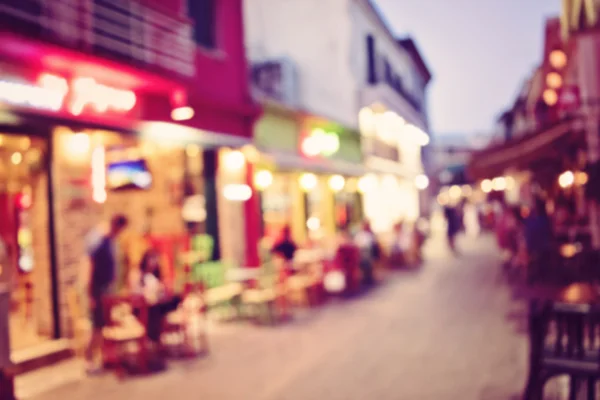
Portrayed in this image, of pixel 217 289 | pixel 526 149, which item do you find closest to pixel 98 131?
pixel 217 289

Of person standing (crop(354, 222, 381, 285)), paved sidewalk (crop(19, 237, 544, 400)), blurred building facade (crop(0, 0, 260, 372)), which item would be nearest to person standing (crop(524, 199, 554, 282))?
paved sidewalk (crop(19, 237, 544, 400))

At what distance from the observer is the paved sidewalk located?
242 inches

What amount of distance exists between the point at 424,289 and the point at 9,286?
9.31 meters

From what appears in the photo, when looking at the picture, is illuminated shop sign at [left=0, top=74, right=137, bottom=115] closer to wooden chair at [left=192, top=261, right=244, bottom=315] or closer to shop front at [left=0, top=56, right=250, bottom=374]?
shop front at [left=0, top=56, right=250, bottom=374]

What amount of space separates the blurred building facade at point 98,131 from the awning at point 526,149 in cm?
494

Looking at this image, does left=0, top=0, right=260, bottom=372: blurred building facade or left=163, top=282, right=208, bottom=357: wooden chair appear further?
left=163, top=282, right=208, bottom=357: wooden chair

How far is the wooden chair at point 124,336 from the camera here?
725 centimetres

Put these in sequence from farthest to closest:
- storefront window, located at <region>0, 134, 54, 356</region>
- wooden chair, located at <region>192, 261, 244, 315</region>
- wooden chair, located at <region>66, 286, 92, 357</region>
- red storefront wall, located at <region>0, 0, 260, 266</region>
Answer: wooden chair, located at <region>192, 261, 244, 315</region>, storefront window, located at <region>0, 134, 54, 356</region>, wooden chair, located at <region>66, 286, 92, 357</region>, red storefront wall, located at <region>0, 0, 260, 266</region>

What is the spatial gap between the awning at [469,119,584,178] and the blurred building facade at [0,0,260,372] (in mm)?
4944

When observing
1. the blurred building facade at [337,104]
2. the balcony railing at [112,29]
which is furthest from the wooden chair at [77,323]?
the blurred building facade at [337,104]

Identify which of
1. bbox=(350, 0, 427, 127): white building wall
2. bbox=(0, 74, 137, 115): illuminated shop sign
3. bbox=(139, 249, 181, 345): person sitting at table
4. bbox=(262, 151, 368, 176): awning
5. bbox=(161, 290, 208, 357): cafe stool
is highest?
bbox=(350, 0, 427, 127): white building wall

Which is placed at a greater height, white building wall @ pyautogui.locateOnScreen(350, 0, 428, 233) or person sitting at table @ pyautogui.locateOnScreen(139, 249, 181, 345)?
white building wall @ pyautogui.locateOnScreen(350, 0, 428, 233)

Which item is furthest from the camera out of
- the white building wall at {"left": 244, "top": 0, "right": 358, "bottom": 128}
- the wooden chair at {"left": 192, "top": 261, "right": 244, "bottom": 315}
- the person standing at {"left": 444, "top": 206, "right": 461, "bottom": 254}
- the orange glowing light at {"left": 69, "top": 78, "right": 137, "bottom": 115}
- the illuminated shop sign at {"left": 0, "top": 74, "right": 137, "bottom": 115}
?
the person standing at {"left": 444, "top": 206, "right": 461, "bottom": 254}

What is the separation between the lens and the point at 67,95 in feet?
25.6
